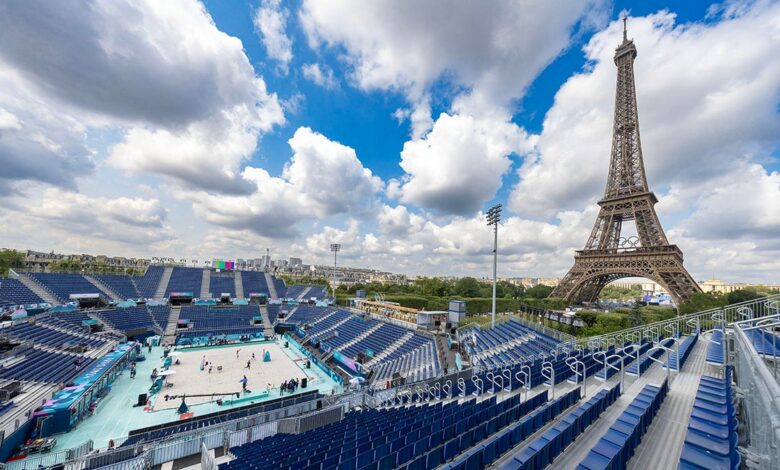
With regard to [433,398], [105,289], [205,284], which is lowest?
[433,398]

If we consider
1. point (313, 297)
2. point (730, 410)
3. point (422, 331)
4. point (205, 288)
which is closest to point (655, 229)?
point (422, 331)

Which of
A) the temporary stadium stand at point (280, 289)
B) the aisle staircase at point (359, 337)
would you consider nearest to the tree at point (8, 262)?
the temporary stadium stand at point (280, 289)

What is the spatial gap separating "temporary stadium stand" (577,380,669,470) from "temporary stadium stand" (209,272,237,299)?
5337cm

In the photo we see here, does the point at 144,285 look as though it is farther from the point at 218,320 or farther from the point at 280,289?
the point at 280,289

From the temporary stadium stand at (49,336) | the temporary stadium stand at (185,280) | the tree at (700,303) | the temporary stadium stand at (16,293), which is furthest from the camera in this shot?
the temporary stadium stand at (185,280)

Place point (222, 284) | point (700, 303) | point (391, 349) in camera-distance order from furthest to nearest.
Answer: point (222, 284), point (391, 349), point (700, 303)

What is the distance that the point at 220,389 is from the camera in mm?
21188

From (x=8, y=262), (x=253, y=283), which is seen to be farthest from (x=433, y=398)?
(x=8, y=262)

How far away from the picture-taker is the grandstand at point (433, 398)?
555cm

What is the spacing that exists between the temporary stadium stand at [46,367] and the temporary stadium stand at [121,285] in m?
23.5

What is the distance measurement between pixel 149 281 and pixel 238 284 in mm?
12557

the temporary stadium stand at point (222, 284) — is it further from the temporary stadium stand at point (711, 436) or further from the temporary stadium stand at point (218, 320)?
the temporary stadium stand at point (711, 436)

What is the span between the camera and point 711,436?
469 centimetres

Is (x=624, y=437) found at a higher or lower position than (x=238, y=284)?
higher
